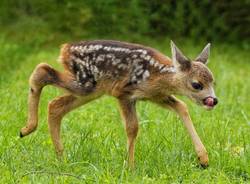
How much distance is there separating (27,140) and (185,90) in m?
1.56

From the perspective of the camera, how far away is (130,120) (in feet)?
23.1

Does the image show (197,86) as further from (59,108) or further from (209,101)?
(59,108)

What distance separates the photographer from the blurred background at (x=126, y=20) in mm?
16750

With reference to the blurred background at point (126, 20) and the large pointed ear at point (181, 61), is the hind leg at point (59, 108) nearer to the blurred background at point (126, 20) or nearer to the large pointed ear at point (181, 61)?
the large pointed ear at point (181, 61)

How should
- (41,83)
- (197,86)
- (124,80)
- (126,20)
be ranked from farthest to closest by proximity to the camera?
(126,20) < (41,83) < (124,80) < (197,86)

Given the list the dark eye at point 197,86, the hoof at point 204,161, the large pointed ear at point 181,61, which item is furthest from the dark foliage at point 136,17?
the hoof at point 204,161

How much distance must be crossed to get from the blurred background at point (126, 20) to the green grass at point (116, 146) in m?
6.14

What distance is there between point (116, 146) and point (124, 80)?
64 centimetres

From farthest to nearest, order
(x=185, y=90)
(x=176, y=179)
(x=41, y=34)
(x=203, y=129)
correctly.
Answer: (x=41, y=34) → (x=203, y=129) → (x=185, y=90) → (x=176, y=179)

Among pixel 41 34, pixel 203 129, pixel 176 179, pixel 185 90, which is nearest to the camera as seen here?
pixel 176 179

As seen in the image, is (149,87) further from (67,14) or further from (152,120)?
(67,14)

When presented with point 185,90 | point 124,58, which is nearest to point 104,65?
point 124,58

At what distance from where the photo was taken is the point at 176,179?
20.7 ft

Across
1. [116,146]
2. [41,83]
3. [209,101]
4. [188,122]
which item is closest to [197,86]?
[209,101]
